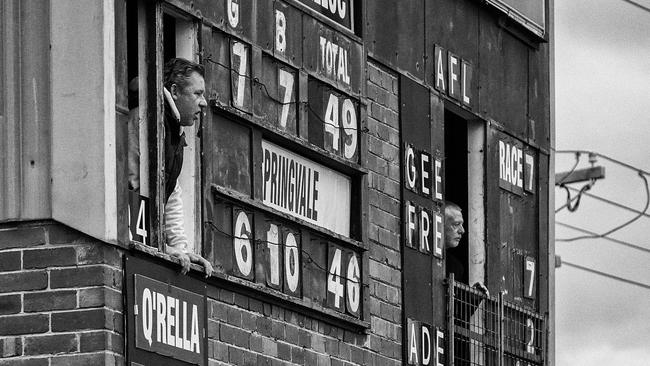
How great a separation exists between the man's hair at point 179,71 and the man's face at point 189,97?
24 mm

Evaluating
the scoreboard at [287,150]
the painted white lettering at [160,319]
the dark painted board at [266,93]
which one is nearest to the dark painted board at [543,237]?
the scoreboard at [287,150]

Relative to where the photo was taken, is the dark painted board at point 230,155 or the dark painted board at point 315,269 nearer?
the dark painted board at point 230,155

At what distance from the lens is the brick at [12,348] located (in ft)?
42.5

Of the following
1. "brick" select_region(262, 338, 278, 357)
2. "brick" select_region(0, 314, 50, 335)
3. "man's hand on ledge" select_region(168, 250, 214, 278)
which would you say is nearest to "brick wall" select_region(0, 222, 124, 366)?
"brick" select_region(0, 314, 50, 335)

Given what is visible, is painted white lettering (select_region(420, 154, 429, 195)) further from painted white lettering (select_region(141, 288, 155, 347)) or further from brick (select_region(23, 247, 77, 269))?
brick (select_region(23, 247, 77, 269))

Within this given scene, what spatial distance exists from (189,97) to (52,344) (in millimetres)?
1980

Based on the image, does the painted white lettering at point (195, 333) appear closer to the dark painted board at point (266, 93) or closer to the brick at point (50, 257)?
the brick at point (50, 257)

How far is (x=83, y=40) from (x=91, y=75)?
212mm

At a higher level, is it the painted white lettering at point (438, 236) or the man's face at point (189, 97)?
the painted white lettering at point (438, 236)

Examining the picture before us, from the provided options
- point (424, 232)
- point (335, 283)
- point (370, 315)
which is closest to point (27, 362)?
point (335, 283)

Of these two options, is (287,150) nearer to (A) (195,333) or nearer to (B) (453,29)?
(A) (195,333)

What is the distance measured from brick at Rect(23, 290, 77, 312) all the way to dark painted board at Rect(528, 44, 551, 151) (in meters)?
8.08

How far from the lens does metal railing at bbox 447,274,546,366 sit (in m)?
18.4

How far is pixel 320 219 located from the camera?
1612cm
